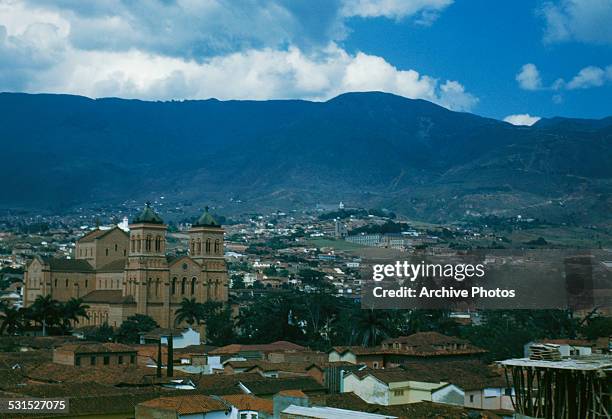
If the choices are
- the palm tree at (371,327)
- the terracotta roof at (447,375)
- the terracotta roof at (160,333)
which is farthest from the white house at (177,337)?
the terracotta roof at (447,375)

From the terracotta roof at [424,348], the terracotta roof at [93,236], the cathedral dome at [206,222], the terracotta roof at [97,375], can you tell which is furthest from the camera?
the terracotta roof at [93,236]

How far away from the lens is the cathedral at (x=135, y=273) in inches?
3922

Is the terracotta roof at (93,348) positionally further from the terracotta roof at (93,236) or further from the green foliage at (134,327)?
the terracotta roof at (93,236)

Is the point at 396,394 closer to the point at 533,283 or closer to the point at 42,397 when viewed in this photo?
the point at 42,397

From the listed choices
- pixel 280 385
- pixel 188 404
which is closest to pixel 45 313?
pixel 280 385

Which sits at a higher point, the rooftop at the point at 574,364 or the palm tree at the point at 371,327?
the palm tree at the point at 371,327

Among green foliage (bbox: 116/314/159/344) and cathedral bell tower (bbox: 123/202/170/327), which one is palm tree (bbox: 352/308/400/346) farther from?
cathedral bell tower (bbox: 123/202/170/327)

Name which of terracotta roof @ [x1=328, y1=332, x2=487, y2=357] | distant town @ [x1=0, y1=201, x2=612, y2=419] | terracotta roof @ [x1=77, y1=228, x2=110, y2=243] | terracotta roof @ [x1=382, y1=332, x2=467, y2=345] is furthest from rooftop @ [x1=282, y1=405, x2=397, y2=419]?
terracotta roof @ [x1=77, y1=228, x2=110, y2=243]

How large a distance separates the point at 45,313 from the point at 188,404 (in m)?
52.3

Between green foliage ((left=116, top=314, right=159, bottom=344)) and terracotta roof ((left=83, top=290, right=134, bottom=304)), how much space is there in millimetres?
4083

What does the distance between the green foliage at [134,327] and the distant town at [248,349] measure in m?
0.19

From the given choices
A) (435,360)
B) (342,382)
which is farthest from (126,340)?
(342,382)

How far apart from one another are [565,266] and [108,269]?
55.5 meters

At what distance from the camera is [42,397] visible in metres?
39.3
